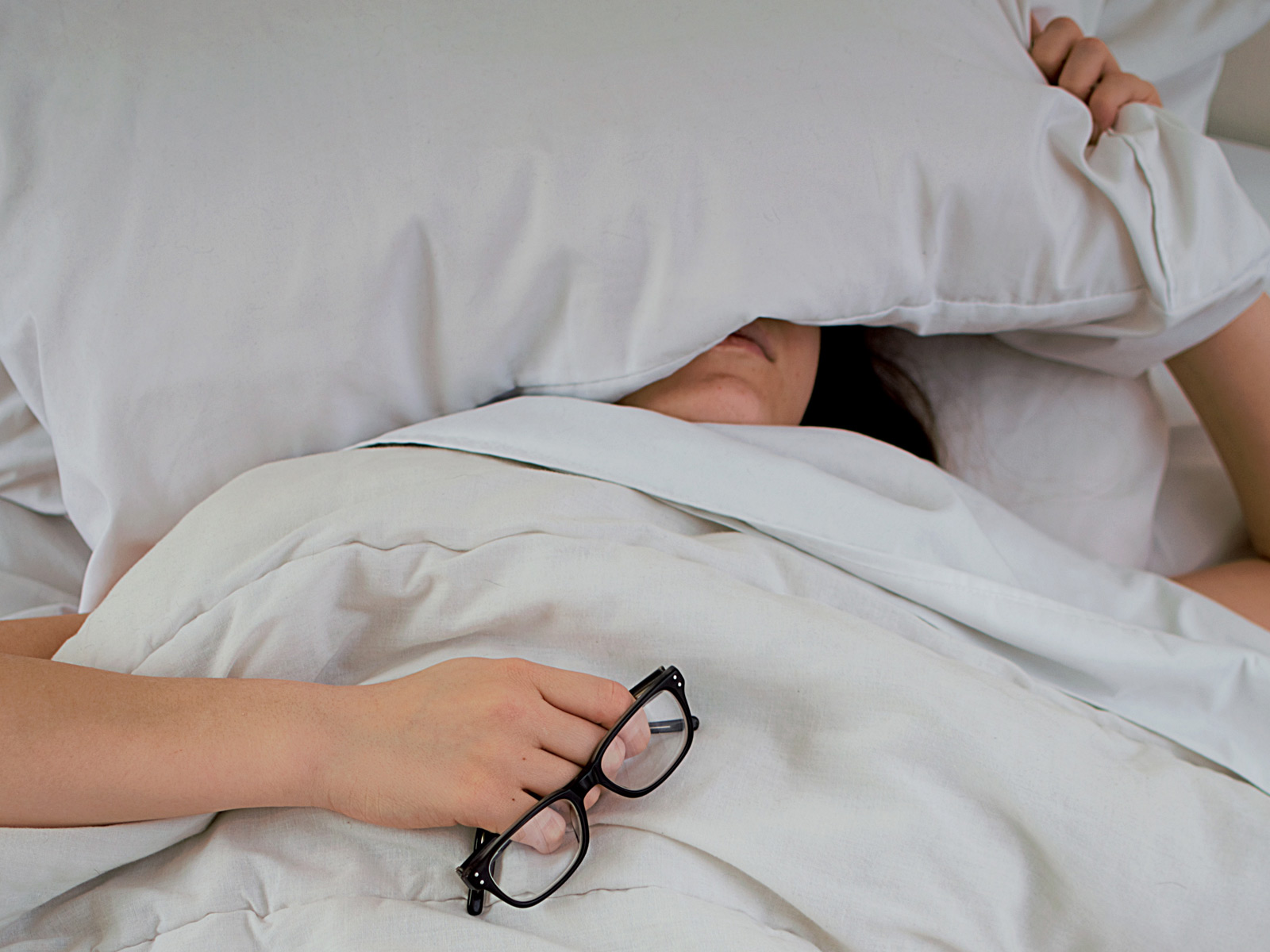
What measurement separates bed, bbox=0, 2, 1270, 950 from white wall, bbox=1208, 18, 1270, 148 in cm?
58

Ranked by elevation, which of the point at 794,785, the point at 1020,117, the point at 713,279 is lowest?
the point at 794,785

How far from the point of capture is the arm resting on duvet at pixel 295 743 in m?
0.47

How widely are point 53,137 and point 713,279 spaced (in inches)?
18.8

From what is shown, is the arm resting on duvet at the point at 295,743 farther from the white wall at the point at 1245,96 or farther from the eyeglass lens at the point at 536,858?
the white wall at the point at 1245,96

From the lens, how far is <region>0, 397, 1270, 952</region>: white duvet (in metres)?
0.49

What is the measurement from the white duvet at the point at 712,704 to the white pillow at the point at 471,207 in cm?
7

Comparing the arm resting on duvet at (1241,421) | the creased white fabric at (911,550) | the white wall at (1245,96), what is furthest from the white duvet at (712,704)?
the white wall at (1245,96)

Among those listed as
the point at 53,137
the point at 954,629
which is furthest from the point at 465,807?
the point at 53,137

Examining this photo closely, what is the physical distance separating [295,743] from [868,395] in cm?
75

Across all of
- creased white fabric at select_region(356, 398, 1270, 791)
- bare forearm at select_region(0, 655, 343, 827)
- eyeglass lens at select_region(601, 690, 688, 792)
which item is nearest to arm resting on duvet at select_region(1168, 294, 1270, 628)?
creased white fabric at select_region(356, 398, 1270, 791)

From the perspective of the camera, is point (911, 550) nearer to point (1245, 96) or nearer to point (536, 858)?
point (536, 858)

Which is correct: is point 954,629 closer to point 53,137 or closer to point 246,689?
point 246,689

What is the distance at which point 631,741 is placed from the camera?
1.74ft

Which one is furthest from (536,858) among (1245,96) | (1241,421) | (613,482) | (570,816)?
(1245,96)
